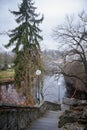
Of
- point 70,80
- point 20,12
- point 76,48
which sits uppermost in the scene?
point 20,12

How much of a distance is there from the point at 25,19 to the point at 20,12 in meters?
0.95

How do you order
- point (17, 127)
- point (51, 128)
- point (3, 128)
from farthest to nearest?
point (51, 128) < point (17, 127) < point (3, 128)

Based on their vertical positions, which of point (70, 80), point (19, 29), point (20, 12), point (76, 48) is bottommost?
point (70, 80)

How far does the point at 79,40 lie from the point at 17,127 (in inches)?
627

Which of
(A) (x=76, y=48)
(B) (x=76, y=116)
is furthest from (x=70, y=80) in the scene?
(B) (x=76, y=116)

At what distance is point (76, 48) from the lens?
2233 cm

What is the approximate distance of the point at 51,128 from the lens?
869 cm

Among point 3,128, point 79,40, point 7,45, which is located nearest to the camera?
point 3,128

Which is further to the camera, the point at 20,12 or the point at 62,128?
the point at 20,12

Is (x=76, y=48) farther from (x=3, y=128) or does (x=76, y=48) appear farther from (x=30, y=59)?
(x=3, y=128)

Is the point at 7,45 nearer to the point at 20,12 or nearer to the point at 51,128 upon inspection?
the point at 20,12

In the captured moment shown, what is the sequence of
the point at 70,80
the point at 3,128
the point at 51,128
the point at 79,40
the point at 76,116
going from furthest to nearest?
the point at 70,80, the point at 79,40, the point at 76,116, the point at 51,128, the point at 3,128

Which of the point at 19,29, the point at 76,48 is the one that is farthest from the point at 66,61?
the point at 19,29

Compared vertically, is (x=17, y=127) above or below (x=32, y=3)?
below
